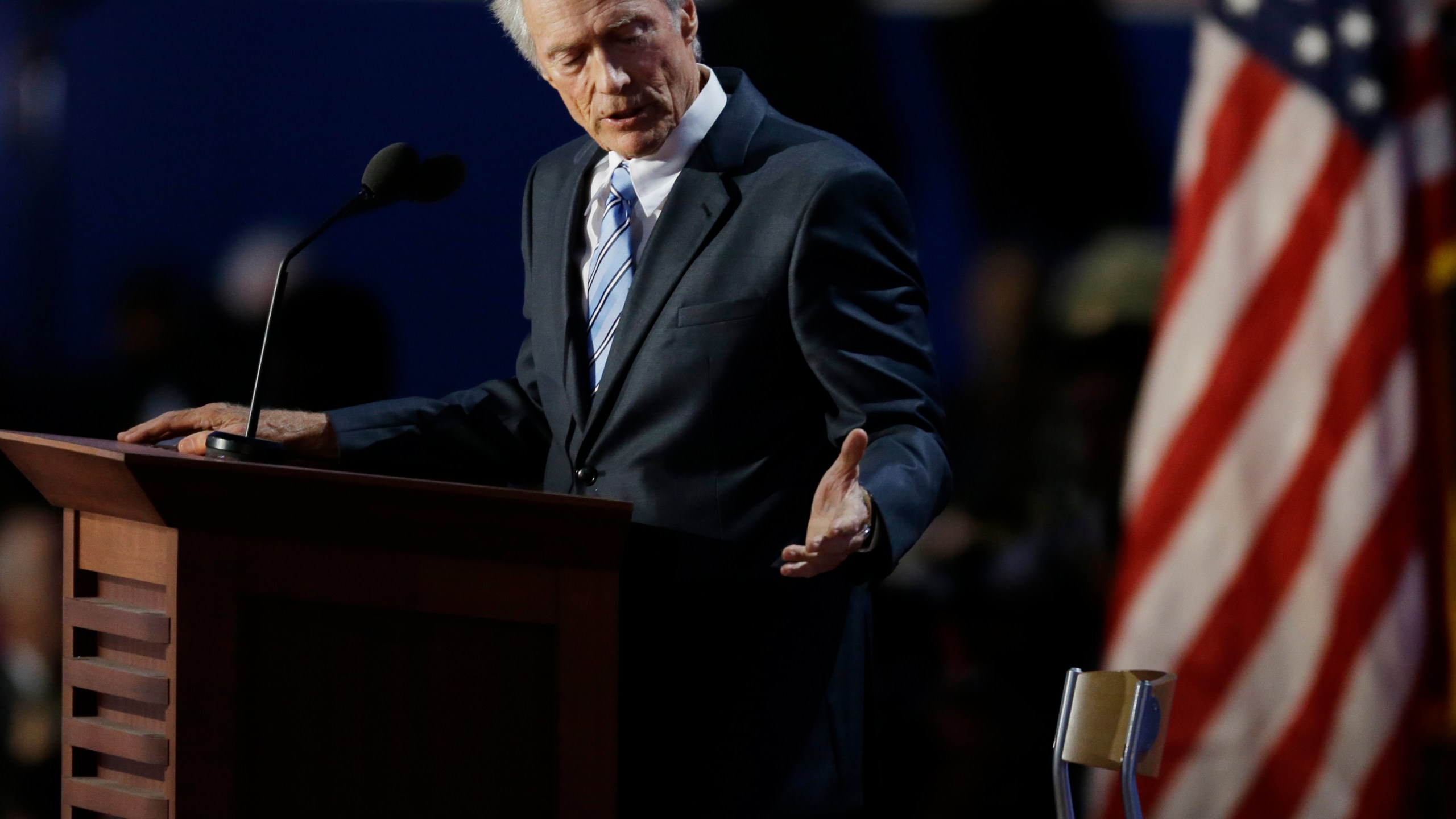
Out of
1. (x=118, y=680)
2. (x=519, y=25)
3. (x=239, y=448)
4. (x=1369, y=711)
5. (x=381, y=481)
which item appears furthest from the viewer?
(x=1369, y=711)

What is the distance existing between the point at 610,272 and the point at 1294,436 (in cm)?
202

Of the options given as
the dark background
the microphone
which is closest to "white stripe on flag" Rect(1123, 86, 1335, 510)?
the dark background

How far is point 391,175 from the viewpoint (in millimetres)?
1546

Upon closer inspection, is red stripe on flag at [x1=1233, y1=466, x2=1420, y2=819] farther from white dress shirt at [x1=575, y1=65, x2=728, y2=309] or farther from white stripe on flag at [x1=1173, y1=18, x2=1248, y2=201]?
white dress shirt at [x1=575, y1=65, x2=728, y2=309]

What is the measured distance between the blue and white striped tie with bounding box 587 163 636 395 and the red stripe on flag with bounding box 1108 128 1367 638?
1.89m

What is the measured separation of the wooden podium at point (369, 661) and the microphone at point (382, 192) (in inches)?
7.7

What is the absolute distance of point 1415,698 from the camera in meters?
3.05

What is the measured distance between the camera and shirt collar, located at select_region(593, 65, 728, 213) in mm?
1616

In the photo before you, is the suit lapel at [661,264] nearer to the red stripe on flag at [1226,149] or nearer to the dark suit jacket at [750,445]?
the dark suit jacket at [750,445]

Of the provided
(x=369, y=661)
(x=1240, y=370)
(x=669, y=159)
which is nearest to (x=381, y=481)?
(x=369, y=661)

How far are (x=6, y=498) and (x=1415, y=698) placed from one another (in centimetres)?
319

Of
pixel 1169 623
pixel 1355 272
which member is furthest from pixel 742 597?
pixel 1355 272

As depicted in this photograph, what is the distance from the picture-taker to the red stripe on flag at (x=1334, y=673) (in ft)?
9.98

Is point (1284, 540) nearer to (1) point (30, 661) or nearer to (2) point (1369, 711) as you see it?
(2) point (1369, 711)
